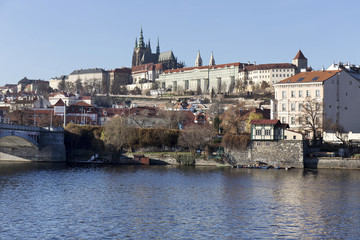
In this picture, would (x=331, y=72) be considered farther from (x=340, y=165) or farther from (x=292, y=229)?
(x=292, y=229)

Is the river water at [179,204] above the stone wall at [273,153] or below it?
below

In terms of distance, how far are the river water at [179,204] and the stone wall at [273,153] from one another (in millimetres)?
4650

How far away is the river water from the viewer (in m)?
31.5

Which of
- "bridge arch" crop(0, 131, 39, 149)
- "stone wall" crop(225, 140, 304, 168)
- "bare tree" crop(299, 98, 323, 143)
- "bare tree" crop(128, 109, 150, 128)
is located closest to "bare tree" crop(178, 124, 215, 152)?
"stone wall" crop(225, 140, 304, 168)

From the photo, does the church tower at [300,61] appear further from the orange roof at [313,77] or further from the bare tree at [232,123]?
the orange roof at [313,77]

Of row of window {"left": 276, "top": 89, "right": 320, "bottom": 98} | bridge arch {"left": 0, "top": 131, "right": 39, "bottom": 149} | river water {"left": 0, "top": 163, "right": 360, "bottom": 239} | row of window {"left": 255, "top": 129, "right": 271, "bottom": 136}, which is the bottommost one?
river water {"left": 0, "top": 163, "right": 360, "bottom": 239}

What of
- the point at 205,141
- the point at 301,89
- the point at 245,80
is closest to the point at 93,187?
the point at 205,141

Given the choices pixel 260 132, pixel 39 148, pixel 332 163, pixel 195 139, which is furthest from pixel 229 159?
pixel 39 148

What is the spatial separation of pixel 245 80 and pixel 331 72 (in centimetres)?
11270

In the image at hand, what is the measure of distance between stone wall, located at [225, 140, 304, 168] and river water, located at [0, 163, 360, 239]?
4650 mm

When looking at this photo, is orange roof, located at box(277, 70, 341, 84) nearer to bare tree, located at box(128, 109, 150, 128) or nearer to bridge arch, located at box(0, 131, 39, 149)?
bare tree, located at box(128, 109, 150, 128)

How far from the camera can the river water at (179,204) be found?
3150 centimetres

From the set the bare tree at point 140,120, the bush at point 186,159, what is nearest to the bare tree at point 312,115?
the bush at point 186,159

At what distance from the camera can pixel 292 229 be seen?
3219cm
